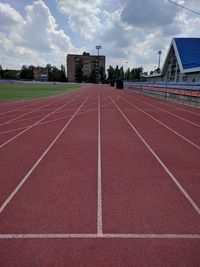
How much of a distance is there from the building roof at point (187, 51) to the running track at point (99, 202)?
140ft

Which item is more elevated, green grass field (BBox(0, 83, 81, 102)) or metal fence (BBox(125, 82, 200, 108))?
metal fence (BBox(125, 82, 200, 108))

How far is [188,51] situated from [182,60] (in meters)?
4.76

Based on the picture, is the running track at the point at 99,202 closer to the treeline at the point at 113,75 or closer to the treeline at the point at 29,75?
the treeline at the point at 113,75

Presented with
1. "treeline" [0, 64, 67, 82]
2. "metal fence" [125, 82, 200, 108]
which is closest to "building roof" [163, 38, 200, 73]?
"metal fence" [125, 82, 200, 108]

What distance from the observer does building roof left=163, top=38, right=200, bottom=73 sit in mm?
48191

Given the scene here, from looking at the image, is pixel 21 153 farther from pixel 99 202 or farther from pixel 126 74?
pixel 126 74

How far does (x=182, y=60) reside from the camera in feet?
162

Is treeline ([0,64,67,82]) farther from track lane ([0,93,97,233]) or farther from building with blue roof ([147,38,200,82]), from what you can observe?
track lane ([0,93,97,233])

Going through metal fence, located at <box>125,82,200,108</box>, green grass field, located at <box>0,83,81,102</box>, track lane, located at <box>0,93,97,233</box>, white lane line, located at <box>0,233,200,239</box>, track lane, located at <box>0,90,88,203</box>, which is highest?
metal fence, located at <box>125,82,200,108</box>

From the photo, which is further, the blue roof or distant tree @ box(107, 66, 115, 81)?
distant tree @ box(107, 66, 115, 81)

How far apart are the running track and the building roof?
42.8 meters

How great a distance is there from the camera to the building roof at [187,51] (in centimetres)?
4819

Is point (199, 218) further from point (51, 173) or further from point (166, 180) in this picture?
point (51, 173)

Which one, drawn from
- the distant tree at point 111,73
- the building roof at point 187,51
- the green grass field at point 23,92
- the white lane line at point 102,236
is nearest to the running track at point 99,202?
the white lane line at point 102,236
